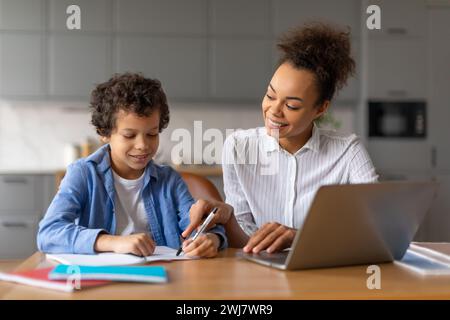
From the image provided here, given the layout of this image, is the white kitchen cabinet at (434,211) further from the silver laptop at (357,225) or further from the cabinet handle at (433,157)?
the silver laptop at (357,225)

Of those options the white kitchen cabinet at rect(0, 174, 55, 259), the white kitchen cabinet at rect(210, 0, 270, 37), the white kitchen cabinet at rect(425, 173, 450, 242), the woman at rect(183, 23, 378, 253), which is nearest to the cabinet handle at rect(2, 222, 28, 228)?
the white kitchen cabinet at rect(0, 174, 55, 259)

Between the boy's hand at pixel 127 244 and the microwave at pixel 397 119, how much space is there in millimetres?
3491

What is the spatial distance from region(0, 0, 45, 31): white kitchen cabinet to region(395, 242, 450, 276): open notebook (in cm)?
354

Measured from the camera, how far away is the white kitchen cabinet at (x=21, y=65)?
13.7 feet

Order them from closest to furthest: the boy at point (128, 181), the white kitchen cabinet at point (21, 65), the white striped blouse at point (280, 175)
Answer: the boy at point (128, 181) < the white striped blouse at point (280, 175) < the white kitchen cabinet at point (21, 65)

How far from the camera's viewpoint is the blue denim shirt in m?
1.23

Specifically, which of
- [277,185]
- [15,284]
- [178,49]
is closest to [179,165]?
[178,49]

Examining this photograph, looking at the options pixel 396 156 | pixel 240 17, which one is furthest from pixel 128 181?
pixel 396 156

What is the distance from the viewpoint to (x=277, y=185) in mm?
1660

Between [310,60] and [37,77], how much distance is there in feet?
10.0

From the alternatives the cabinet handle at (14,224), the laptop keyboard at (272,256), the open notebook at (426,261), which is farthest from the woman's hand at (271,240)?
the cabinet handle at (14,224)

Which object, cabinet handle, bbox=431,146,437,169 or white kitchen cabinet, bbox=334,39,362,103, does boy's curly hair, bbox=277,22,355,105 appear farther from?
cabinet handle, bbox=431,146,437,169

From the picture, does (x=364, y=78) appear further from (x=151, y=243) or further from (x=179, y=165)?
(x=151, y=243)

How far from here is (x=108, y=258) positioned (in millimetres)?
1108
